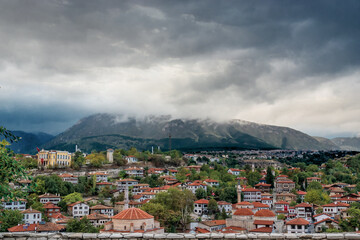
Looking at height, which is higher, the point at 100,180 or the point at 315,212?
the point at 100,180

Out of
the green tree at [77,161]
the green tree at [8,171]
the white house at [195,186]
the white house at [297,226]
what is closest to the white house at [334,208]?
the white house at [297,226]

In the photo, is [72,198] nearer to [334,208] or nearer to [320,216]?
[320,216]

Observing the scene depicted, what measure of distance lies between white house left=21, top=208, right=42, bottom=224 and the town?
107 millimetres

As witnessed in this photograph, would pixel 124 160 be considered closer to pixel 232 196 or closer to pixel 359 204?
pixel 232 196

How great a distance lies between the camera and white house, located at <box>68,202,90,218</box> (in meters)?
44.6

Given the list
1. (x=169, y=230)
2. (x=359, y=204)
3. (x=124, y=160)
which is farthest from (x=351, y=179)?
(x=169, y=230)

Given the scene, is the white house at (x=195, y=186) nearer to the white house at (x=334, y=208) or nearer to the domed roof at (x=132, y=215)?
the white house at (x=334, y=208)

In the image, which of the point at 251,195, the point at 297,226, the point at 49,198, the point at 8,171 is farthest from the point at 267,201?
the point at 8,171

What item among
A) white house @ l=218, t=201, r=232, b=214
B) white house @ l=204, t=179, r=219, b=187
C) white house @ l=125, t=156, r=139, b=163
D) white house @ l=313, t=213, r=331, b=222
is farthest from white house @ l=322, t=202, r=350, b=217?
white house @ l=125, t=156, r=139, b=163

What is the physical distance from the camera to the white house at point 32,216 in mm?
39312

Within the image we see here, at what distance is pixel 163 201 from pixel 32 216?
14889 millimetres

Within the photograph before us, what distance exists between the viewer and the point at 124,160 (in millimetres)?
73812

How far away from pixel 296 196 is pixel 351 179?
2253 cm

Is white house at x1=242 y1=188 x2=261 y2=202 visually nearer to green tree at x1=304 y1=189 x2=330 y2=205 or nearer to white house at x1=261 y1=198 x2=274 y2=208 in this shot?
white house at x1=261 y1=198 x2=274 y2=208
